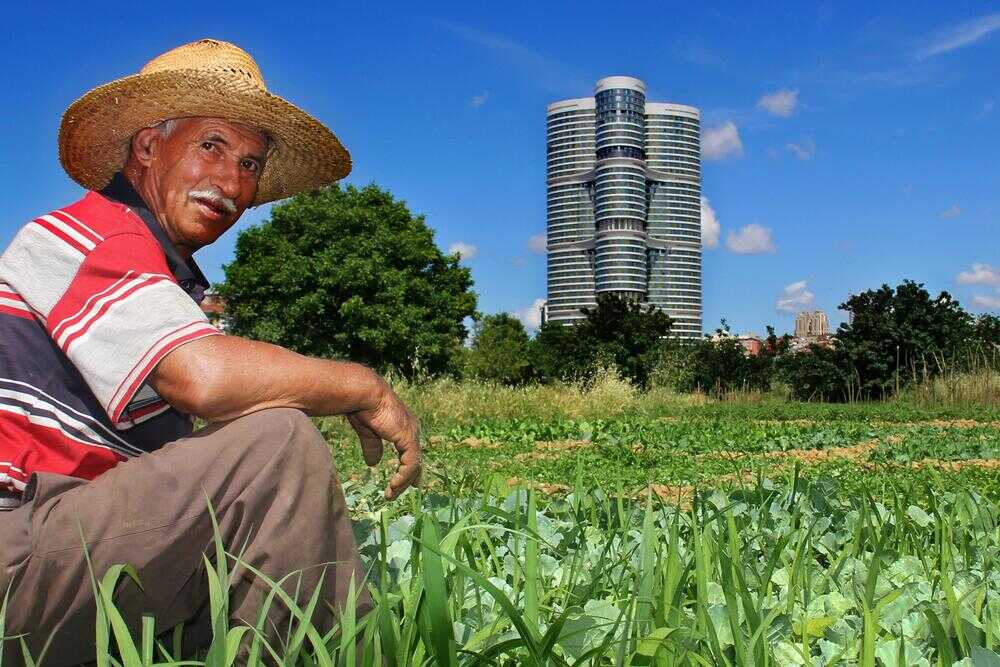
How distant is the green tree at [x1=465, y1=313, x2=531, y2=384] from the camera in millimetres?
42312

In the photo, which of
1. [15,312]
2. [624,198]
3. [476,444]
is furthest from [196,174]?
[624,198]

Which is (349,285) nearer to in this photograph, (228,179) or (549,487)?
(549,487)

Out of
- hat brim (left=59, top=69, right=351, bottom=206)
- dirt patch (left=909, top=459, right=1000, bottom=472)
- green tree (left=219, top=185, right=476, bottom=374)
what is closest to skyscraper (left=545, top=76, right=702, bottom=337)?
green tree (left=219, top=185, right=476, bottom=374)

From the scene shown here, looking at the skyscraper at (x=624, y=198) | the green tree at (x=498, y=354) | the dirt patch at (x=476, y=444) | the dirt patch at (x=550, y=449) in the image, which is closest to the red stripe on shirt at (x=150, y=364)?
the dirt patch at (x=550, y=449)

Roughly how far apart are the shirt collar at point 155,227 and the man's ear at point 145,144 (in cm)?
19

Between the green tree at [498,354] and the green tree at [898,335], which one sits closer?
the green tree at [898,335]

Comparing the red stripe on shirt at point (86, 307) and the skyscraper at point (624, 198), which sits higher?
the skyscraper at point (624, 198)

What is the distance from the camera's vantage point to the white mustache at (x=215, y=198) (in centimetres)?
225

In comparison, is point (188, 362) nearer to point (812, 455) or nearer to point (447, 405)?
point (812, 455)

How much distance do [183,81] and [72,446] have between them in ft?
3.53

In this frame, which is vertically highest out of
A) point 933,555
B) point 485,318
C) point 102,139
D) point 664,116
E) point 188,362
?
point 664,116

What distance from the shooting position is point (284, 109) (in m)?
2.51

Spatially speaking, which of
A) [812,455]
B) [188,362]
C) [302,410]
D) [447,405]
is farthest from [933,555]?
[447,405]

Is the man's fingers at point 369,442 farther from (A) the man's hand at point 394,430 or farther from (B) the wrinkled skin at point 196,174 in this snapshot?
(B) the wrinkled skin at point 196,174
